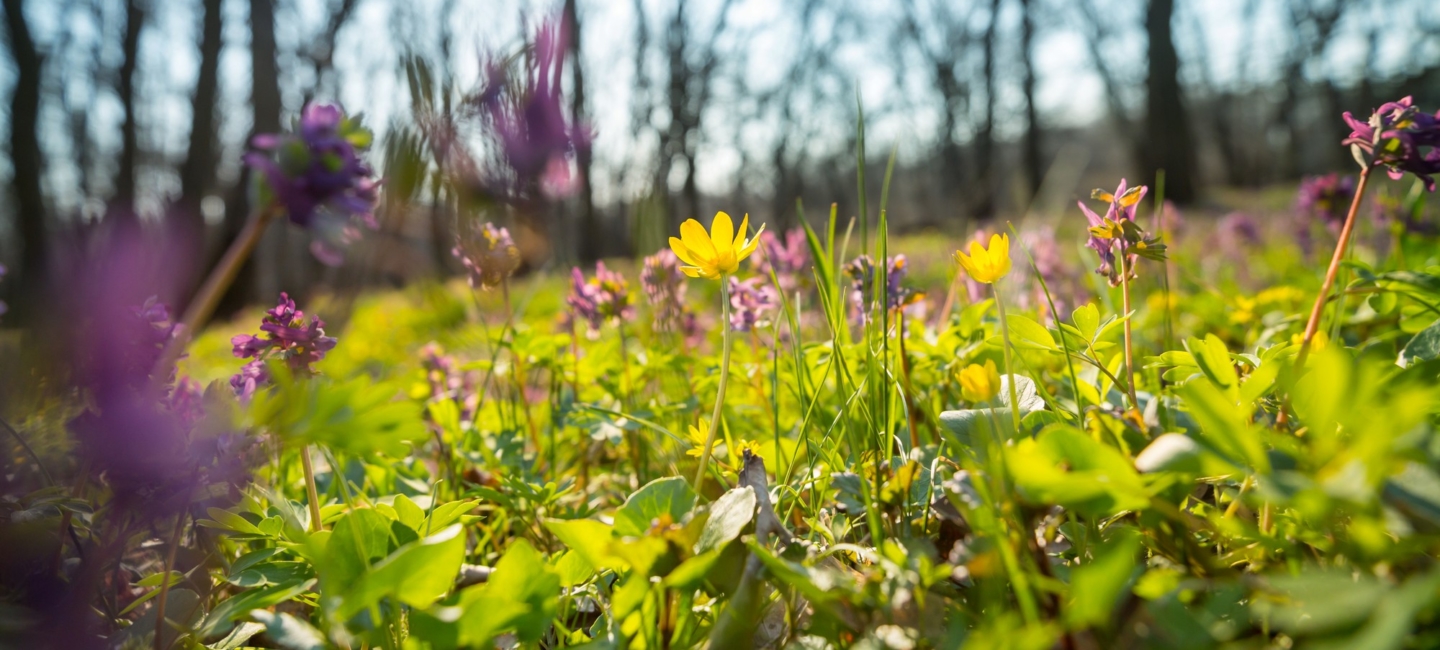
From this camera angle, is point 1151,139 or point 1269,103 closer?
point 1151,139

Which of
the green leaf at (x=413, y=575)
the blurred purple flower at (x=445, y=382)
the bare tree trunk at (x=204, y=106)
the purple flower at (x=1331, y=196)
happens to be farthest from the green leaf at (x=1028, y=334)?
the bare tree trunk at (x=204, y=106)

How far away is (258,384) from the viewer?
3.12 feet

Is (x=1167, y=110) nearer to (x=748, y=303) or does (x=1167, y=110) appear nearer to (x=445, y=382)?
(x=748, y=303)

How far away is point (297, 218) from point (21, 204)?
12.8 m

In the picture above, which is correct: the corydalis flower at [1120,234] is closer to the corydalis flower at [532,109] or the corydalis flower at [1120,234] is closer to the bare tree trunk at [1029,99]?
the corydalis flower at [532,109]

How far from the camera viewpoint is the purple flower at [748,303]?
1.50 meters

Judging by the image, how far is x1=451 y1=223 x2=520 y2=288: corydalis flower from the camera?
4.91 feet

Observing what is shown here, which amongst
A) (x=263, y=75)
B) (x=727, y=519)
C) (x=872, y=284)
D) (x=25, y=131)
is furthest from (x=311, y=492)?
(x=25, y=131)

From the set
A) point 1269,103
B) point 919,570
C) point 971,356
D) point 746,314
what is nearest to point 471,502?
point 919,570

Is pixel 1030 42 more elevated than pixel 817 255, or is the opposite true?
pixel 1030 42

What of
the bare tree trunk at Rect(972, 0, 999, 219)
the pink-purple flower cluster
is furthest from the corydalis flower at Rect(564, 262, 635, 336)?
the bare tree trunk at Rect(972, 0, 999, 219)

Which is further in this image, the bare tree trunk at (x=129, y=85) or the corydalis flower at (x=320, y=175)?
the bare tree trunk at (x=129, y=85)

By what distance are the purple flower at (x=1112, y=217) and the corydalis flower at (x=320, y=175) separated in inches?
32.7

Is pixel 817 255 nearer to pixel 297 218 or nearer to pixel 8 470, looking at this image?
pixel 297 218
